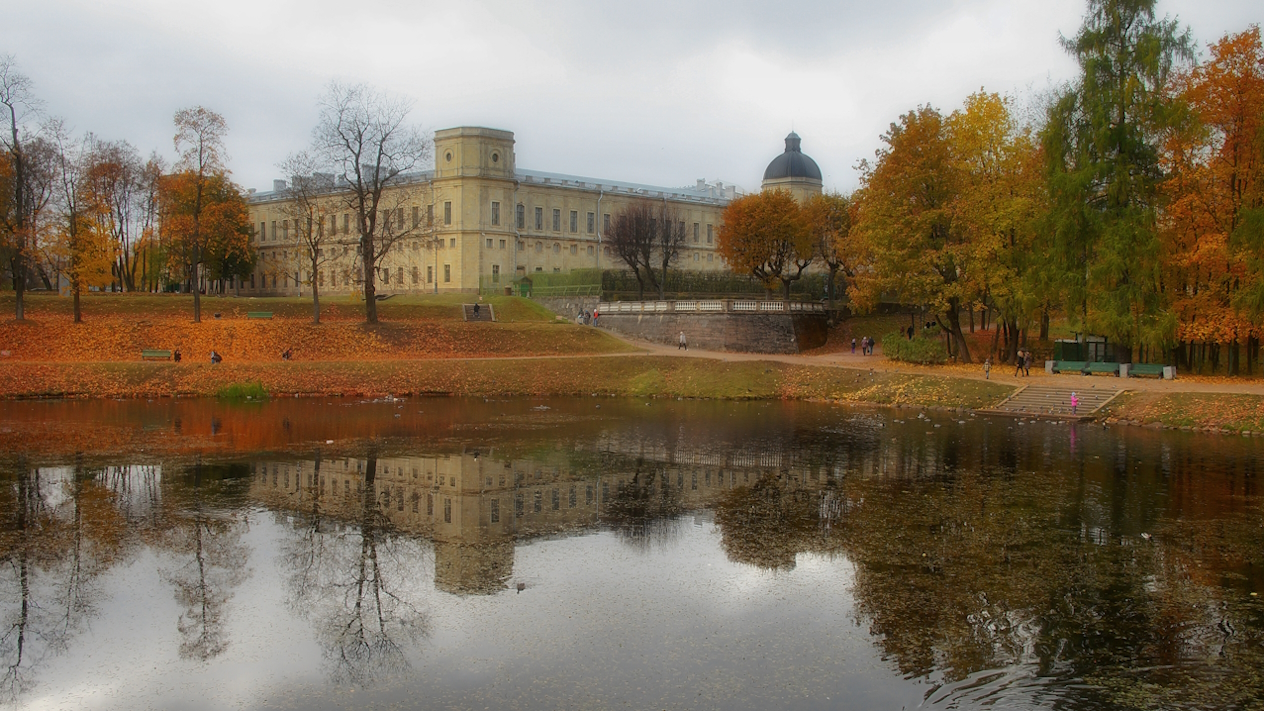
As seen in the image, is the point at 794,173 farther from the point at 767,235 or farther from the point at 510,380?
the point at 510,380

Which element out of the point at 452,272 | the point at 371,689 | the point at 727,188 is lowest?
the point at 371,689

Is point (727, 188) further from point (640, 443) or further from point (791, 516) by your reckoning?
point (791, 516)

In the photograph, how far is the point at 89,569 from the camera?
13469 millimetres

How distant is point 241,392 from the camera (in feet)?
120

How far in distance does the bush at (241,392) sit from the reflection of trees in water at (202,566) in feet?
61.7

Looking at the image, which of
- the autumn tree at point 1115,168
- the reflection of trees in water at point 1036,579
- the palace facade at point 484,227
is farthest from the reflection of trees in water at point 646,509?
the palace facade at point 484,227

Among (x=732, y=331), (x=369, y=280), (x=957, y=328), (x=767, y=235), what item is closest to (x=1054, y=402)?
(x=957, y=328)

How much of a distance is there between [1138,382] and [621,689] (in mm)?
32850

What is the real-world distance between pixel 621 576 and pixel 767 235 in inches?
1950

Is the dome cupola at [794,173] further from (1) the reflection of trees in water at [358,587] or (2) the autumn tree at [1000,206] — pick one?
(1) the reflection of trees in water at [358,587]

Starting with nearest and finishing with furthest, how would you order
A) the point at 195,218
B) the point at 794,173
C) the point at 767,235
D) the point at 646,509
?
1. the point at 646,509
2. the point at 195,218
3. the point at 767,235
4. the point at 794,173

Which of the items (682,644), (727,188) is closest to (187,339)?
(682,644)

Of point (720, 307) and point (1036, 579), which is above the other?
point (720, 307)

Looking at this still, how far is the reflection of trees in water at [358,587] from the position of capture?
10.9 meters
